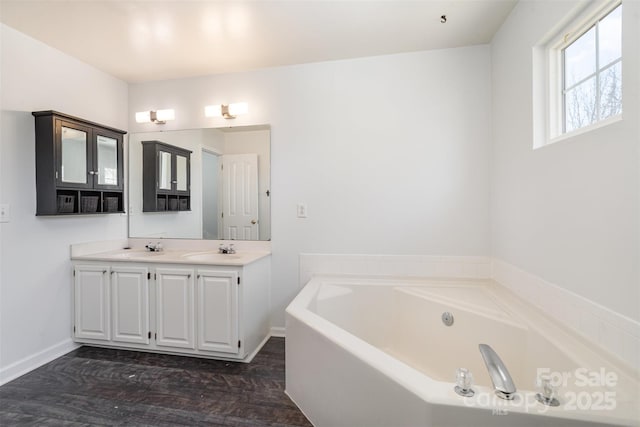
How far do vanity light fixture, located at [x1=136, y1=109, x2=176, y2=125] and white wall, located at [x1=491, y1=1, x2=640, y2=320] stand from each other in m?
2.95

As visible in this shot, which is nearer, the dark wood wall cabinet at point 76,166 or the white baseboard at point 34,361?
the white baseboard at point 34,361

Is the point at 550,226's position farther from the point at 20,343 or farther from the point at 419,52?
the point at 20,343

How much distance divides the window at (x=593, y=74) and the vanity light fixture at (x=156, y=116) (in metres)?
3.13

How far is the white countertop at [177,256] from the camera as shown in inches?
88.4

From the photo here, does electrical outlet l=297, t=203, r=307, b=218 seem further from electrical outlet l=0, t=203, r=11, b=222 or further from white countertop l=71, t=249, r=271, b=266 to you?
electrical outlet l=0, t=203, r=11, b=222

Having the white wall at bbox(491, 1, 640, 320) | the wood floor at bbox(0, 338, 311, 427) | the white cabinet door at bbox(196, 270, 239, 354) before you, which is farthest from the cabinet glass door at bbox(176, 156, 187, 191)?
the white wall at bbox(491, 1, 640, 320)

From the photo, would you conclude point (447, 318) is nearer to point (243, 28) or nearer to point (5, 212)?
point (243, 28)

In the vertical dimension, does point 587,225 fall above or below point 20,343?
above

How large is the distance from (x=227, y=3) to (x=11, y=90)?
1704 mm

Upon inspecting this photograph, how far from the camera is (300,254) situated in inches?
103

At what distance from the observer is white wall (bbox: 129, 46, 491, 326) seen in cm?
237

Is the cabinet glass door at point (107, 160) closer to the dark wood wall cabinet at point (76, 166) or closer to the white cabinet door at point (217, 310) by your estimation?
the dark wood wall cabinet at point (76, 166)

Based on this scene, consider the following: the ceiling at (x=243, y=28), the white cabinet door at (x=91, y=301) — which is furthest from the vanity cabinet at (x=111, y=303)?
the ceiling at (x=243, y=28)

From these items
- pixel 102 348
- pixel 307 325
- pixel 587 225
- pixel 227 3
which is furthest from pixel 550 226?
pixel 102 348
